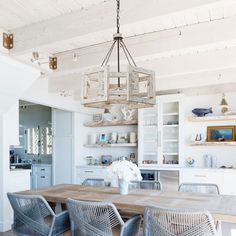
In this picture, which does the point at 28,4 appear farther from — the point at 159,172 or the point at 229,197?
the point at 159,172

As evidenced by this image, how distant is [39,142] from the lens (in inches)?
293

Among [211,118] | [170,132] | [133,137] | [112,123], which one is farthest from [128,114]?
[211,118]

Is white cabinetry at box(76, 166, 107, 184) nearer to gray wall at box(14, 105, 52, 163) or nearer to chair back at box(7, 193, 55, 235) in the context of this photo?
gray wall at box(14, 105, 52, 163)

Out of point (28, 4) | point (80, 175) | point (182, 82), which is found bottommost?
point (80, 175)

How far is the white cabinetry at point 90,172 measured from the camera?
593cm

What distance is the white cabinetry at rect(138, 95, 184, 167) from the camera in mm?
5484

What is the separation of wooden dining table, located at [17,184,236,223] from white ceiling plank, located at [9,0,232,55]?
1.60m

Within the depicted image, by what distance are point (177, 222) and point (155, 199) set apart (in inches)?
26.5

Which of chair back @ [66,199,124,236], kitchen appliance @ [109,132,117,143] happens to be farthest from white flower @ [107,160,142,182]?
kitchen appliance @ [109,132,117,143]

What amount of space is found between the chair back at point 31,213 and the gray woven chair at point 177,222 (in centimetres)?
97

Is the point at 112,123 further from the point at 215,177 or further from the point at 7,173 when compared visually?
the point at 7,173

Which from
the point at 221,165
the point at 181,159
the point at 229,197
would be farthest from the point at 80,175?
the point at 229,197

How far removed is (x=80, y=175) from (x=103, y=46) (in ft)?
11.6

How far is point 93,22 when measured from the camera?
101 inches
